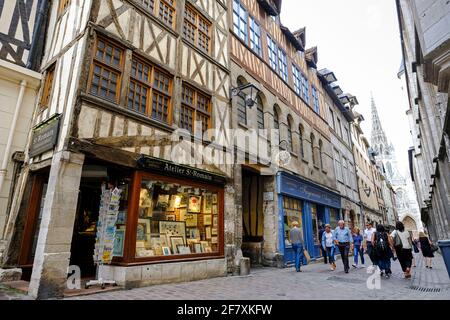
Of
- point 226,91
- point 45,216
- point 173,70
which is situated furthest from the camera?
point 226,91

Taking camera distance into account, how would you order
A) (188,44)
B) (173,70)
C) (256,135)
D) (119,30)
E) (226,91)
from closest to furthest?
(119,30) → (173,70) → (188,44) → (226,91) → (256,135)

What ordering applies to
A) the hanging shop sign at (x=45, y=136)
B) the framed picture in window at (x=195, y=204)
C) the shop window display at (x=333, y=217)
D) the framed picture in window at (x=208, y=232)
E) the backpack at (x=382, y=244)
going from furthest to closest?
the shop window display at (x=333, y=217) → the framed picture in window at (x=208, y=232) → the framed picture in window at (x=195, y=204) → the backpack at (x=382, y=244) → the hanging shop sign at (x=45, y=136)

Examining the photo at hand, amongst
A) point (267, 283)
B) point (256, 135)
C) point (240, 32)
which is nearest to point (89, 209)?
point (267, 283)

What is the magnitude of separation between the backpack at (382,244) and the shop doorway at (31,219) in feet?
24.8

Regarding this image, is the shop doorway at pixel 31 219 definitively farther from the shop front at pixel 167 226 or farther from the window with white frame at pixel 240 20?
the window with white frame at pixel 240 20

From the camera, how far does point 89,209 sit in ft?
23.0

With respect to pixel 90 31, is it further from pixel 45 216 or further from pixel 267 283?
pixel 267 283

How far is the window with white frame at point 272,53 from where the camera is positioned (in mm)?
11873

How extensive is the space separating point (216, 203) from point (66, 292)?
13.1 feet

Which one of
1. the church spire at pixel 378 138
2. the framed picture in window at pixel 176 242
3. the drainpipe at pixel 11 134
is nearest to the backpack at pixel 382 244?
the framed picture in window at pixel 176 242

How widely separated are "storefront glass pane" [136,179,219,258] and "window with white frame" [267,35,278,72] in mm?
7189

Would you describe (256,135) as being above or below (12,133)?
above

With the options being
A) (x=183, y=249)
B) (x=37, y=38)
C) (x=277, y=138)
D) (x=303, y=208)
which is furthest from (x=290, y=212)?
(x=37, y=38)

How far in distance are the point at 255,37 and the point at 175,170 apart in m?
7.46
